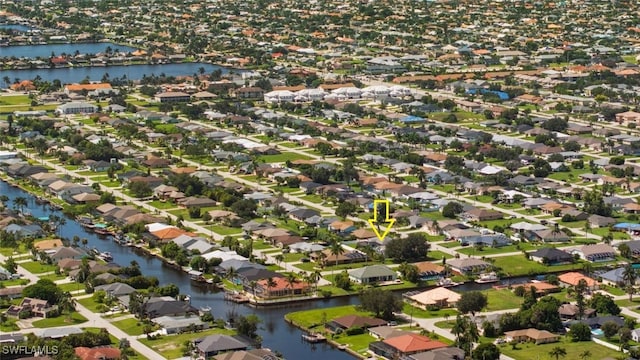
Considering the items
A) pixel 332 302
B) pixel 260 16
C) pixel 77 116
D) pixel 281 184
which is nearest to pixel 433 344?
pixel 332 302

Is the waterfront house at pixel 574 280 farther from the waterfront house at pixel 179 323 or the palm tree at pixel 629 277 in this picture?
the waterfront house at pixel 179 323

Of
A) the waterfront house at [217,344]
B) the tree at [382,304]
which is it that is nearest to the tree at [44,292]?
the waterfront house at [217,344]

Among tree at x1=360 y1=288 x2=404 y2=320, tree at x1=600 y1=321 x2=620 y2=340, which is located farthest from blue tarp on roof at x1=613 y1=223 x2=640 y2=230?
tree at x1=360 y1=288 x2=404 y2=320

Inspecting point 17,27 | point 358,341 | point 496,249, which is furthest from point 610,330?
point 17,27

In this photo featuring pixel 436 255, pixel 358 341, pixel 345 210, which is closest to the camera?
pixel 358 341

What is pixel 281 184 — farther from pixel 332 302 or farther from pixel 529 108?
pixel 529 108

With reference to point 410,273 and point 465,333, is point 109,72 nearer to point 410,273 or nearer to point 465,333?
point 410,273
